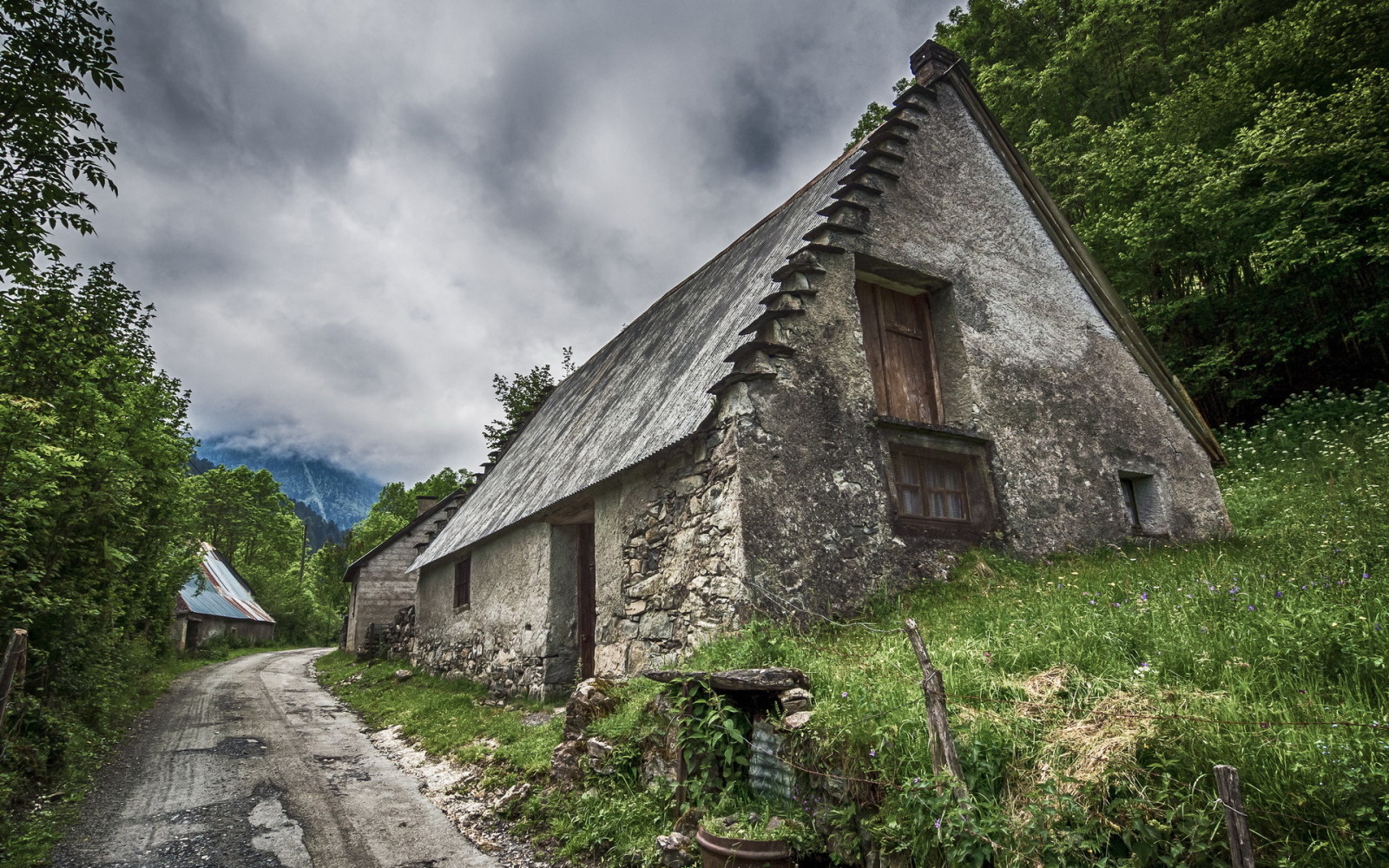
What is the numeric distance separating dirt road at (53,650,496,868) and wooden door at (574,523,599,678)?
8.70ft

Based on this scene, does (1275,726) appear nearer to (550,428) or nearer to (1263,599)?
(1263,599)

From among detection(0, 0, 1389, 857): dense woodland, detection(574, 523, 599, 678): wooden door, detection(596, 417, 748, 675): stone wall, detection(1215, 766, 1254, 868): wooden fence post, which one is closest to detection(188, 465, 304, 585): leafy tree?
detection(0, 0, 1389, 857): dense woodland

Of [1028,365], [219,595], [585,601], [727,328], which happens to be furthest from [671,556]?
[219,595]

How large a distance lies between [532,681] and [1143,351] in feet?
32.4

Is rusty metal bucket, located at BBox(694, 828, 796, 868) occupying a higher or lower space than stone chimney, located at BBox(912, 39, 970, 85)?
lower

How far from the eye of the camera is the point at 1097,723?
2.83 meters

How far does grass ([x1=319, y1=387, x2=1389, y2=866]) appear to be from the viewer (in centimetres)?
235

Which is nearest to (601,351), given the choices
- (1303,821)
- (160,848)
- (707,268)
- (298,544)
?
(707,268)

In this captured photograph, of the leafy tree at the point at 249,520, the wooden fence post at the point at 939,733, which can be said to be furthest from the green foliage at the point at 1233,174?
the leafy tree at the point at 249,520

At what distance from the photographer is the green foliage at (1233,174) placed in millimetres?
11602

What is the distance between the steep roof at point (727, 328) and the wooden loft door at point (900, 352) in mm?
1038

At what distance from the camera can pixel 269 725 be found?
948 centimetres

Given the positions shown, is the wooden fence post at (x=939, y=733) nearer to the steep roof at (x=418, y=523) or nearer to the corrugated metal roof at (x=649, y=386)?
the corrugated metal roof at (x=649, y=386)

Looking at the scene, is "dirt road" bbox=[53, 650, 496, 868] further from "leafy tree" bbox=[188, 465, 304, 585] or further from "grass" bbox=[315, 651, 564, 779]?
"leafy tree" bbox=[188, 465, 304, 585]
